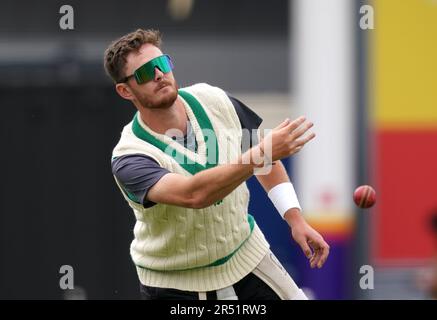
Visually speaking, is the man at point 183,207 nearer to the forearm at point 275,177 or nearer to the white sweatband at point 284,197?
the white sweatband at point 284,197

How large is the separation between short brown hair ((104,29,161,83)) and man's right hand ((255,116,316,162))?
36.2 inches

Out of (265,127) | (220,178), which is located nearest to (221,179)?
(220,178)

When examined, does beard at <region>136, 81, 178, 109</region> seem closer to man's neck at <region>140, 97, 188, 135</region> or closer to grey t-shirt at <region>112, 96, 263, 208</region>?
man's neck at <region>140, 97, 188, 135</region>

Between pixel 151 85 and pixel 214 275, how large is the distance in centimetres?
94

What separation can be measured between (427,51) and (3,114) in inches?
143

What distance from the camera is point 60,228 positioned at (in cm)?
1019

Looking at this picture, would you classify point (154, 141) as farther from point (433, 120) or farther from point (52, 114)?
point (433, 120)

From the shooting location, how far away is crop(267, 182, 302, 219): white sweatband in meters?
6.02

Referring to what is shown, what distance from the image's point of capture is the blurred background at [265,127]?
10117mm

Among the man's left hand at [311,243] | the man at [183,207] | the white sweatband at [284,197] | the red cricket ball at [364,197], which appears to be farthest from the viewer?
the red cricket ball at [364,197]

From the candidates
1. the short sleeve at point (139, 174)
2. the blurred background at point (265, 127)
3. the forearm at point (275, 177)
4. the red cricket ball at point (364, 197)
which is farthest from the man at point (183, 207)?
the blurred background at point (265, 127)

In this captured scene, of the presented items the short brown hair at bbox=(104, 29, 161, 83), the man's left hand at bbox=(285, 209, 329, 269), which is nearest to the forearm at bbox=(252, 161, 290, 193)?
the man's left hand at bbox=(285, 209, 329, 269)

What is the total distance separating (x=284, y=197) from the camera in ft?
19.9
